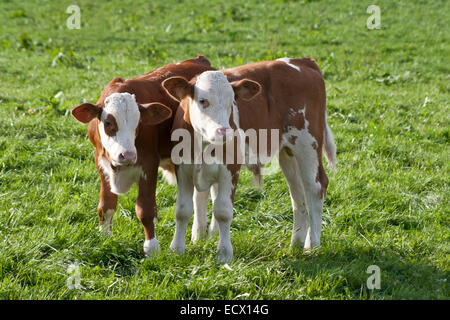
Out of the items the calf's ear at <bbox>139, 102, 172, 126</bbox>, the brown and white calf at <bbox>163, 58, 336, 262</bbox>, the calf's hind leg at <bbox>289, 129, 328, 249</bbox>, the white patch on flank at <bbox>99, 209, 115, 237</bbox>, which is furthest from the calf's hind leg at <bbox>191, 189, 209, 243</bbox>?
the calf's ear at <bbox>139, 102, 172, 126</bbox>

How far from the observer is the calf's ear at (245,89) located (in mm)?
4805

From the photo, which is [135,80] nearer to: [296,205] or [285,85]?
[285,85]

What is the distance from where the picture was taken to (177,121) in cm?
505

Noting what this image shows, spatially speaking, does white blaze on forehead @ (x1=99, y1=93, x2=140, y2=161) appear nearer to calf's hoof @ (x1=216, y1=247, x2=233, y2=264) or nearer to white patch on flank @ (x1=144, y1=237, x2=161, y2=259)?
white patch on flank @ (x1=144, y1=237, x2=161, y2=259)

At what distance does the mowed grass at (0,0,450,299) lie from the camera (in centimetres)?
458

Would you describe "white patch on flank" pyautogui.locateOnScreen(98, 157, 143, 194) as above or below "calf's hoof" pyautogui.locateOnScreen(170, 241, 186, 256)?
above

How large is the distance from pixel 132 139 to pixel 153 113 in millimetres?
372

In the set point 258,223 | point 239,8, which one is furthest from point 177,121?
point 239,8

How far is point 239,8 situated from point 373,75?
7358 millimetres

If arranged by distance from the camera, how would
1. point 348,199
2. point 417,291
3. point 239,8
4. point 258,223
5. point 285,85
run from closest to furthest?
point 417,291
point 285,85
point 258,223
point 348,199
point 239,8

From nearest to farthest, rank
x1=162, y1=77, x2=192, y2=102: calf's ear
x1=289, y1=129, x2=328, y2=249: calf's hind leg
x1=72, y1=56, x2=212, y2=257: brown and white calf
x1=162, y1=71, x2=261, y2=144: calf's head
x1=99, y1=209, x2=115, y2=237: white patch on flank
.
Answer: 1. x1=162, y1=71, x2=261, y2=144: calf's head
2. x1=72, y1=56, x2=212, y2=257: brown and white calf
3. x1=162, y1=77, x2=192, y2=102: calf's ear
4. x1=99, y1=209, x2=115, y2=237: white patch on flank
5. x1=289, y1=129, x2=328, y2=249: calf's hind leg

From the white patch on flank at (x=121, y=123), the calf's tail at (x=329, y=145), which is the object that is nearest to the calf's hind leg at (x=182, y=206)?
the white patch on flank at (x=121, y=123)

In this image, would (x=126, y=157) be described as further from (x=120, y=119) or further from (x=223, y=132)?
(x=223, y=132)

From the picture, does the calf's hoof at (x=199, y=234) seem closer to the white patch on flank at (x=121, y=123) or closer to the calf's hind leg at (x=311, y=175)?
the calf's hind leg at (x=311, y=175)
